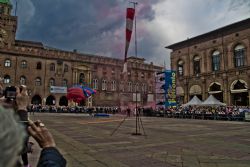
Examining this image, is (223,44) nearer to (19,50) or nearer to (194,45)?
(194,45)

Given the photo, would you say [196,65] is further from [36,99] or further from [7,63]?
[7,63]

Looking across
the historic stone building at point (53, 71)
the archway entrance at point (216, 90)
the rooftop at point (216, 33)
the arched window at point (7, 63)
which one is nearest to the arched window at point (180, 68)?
the rooftop at point (216, 33)

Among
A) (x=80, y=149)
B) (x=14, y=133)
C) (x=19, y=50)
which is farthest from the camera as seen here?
(x=19, y=50)

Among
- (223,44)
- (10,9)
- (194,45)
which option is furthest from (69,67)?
(223,44)

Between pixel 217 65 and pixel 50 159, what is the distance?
39.8m

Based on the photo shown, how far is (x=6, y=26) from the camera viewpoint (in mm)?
47219

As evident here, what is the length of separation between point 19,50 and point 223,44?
126 feet

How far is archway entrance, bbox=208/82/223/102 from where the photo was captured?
3694 cm

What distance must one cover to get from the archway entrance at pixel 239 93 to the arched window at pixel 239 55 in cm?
279

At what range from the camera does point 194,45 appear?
41.4 m

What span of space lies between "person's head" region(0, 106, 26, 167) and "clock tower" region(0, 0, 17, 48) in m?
49.6

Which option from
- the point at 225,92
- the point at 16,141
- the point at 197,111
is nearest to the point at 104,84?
the point at 225,92

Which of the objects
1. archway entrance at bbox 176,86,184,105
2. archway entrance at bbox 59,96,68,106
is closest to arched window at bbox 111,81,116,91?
archway entrance at bbox 59,96,68,106

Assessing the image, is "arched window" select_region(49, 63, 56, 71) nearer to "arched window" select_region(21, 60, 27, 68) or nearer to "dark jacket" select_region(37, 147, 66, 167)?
"arched window" select_region(21, 60, 27, 68)
